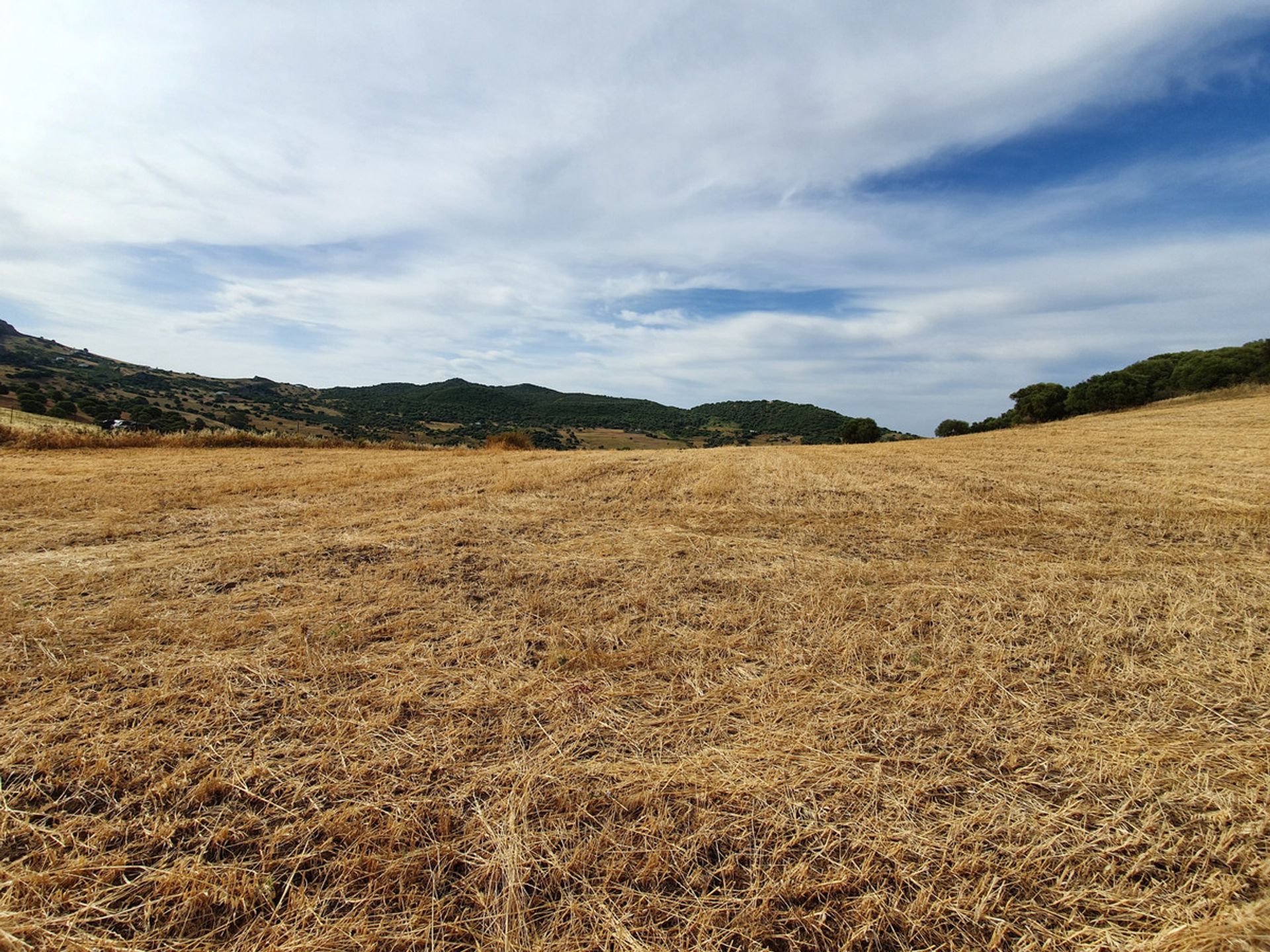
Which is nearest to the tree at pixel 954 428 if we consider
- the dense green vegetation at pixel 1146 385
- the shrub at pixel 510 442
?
the dense green vegetation at pixel 1146 385

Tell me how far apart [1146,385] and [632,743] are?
48402 mm

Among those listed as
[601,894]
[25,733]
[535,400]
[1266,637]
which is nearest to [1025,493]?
[1266,637]

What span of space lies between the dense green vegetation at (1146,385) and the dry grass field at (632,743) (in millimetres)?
32168

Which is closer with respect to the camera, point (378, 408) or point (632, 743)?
point (632, 743)

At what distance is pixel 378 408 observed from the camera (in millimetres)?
89562

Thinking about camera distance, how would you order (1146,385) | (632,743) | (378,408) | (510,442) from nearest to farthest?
(632,743) → (510,442) → (1146,385) → (378,408)

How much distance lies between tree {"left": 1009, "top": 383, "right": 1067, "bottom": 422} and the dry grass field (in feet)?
123

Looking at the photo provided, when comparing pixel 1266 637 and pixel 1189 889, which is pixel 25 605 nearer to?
pixel 1189 889

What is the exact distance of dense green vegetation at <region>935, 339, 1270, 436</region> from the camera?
32.8m

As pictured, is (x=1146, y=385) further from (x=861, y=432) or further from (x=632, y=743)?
(x=632, y=743)

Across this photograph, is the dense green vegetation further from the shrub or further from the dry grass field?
the dry grass field

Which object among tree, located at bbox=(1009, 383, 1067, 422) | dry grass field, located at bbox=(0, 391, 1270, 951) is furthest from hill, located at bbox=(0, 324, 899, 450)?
dry grass field, located at bbox=(0, 391, 1270, 951)

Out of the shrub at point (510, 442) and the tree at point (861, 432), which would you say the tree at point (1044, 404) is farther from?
the shrub at point (510, 442)

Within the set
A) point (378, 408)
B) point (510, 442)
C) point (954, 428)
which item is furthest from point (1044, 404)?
point (378, 408)
